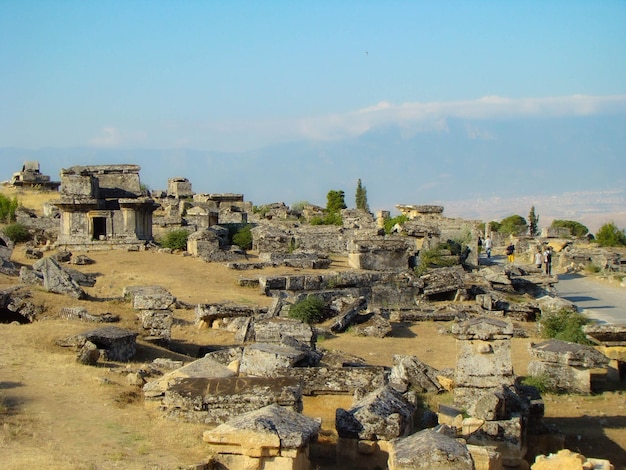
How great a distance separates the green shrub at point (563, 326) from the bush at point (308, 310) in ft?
15.6

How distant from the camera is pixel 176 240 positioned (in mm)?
31469

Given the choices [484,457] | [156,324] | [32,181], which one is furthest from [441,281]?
[32,181]

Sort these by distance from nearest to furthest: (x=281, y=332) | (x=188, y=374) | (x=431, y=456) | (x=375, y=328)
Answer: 1. (x=431, y=456)
2. (x=188, y=374)
3. (x=281, y=332)
4. (x=375, y=328)

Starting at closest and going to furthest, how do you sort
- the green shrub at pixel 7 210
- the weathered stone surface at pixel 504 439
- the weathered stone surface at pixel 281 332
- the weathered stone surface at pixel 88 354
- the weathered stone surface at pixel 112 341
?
the weathered stone surface at pixel 504 439, the weathered stone surface at pixel 88 354, the weathered stone surface at pixel 112 341, the weathered stone surface at pixel 281 332, the green shrub at pixel 7 210

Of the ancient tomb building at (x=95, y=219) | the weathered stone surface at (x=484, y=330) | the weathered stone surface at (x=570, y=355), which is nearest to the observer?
the weathered stone surface at (x=484, y=330)

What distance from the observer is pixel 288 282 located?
74.3 ft

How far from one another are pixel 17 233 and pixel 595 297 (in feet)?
68.9

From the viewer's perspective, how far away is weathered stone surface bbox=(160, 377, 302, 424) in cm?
937

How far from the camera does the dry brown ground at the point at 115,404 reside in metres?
7.96

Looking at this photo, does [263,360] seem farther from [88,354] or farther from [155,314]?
[155,314]

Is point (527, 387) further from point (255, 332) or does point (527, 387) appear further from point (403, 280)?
point (403, 280)

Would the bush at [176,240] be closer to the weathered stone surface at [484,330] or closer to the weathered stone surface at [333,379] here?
the weathered stone surface at [333,379]

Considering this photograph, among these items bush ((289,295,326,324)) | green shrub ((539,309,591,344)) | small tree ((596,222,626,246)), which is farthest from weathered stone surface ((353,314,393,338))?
small tree ((596,222,626,246))

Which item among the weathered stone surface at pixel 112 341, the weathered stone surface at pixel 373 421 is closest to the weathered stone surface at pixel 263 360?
the weathered stone surface at pixel 373 421
